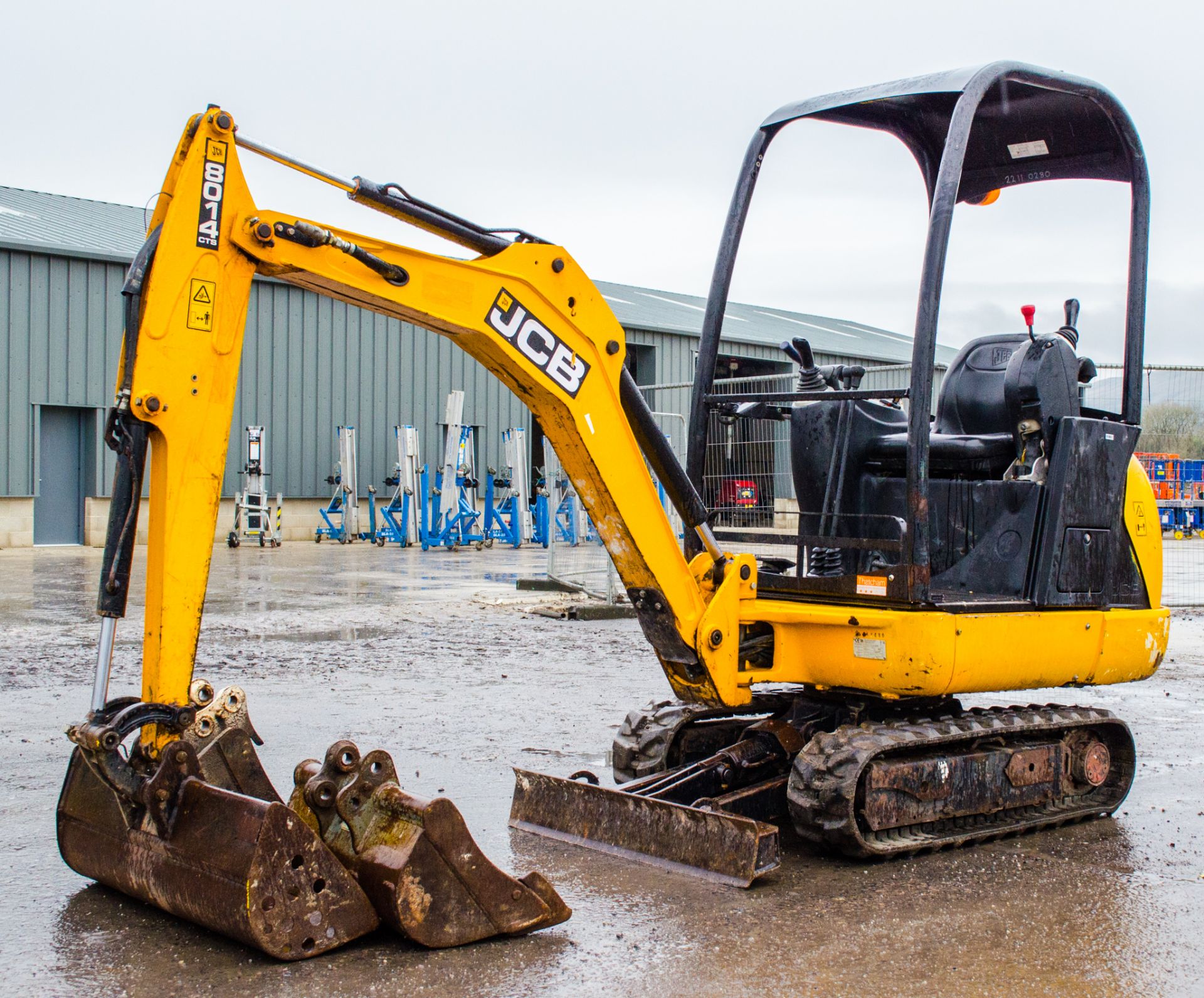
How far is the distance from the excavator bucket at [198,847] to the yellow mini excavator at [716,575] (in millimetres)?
12

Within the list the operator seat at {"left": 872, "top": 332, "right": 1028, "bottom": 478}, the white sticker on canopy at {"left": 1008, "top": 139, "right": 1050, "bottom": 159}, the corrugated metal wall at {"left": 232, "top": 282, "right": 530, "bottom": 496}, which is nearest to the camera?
the operator seat at {"left": 872, "top": 332, "right": 1028, "bottom": 478}

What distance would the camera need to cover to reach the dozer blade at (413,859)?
13.8ft

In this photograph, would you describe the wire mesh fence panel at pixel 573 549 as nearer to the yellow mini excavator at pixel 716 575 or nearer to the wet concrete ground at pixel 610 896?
the wet concrete ground at pixel 610 896

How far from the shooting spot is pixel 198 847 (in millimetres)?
4254

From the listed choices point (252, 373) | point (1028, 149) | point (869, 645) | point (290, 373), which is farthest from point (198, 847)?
point (290, 373)

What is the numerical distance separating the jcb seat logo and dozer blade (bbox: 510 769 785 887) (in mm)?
1642

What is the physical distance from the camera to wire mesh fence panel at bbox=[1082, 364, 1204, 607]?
673cm

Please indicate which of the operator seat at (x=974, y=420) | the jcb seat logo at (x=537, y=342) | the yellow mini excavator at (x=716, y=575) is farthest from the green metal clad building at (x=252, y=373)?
the jcb seat logo at (x=537, y=342)

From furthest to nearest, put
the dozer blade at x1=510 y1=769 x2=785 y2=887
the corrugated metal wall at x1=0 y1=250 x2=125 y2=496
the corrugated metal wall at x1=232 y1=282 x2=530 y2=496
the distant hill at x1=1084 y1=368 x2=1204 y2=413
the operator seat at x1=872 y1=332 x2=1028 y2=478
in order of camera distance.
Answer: the corrugated metal wall at x1=232 y1=282 x2=530 y2=496 → the corrugated metal wall at x1=0 y1=250 x2=125 y2=496 → the distant hill at x1=1084 y1=368 x2=1204 y2=413 → the operator seat at x1=872 y1=332 x2=1028 y2=478 → the dozer blade at x1=510 y1=769 x2=785 y2=887

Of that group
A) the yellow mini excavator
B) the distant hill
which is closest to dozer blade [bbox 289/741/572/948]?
the yellow mini excavator

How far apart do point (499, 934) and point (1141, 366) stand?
4.02 metres

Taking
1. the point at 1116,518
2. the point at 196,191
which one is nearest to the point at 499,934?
the point at 196,191

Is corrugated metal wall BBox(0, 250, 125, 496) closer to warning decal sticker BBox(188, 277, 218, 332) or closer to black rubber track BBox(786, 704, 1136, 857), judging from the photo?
warning decal sticker BBox(188, 277, 218, 332)

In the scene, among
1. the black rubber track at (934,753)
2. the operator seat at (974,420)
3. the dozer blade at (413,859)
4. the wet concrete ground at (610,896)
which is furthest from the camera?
the operator seat at (974,420)
